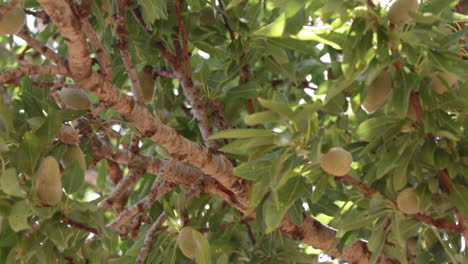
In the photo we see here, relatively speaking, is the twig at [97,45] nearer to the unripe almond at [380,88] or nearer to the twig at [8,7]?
the twig at [8,7]

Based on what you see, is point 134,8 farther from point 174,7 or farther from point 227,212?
point 227,212

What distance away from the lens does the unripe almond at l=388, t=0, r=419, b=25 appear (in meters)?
1.49

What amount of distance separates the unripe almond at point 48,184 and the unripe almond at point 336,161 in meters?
0.60

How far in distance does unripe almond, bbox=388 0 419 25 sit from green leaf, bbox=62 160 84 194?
810 millimetres

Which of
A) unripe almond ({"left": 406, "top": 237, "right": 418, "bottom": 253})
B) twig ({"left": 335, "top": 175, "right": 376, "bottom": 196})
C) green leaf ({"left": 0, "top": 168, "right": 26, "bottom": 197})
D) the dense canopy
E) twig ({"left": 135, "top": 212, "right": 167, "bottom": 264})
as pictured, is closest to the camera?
green leaf ({"left": 0, "top": 168, "right": 26, "bottom": 197})

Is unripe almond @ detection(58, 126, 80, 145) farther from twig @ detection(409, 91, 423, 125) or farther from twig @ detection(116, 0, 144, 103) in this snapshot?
twig @ detection(409, 91, 423, 125)

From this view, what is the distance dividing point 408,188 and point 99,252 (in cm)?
81

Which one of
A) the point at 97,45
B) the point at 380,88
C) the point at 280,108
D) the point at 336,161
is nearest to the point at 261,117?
the point at 280,108

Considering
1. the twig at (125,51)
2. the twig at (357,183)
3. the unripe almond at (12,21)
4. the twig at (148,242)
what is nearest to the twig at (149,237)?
the twig at (148,242)

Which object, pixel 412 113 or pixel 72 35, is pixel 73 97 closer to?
pixel 72 35

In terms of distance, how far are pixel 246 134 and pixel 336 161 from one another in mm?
209

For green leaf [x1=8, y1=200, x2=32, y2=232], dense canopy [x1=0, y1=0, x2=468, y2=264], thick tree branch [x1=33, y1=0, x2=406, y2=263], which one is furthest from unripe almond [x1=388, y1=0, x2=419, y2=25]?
green leaf [x1=8, y1=200, x2=32, y2=232]

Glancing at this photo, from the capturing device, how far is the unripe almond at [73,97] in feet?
5.83

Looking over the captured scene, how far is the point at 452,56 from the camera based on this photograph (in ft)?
4.95
